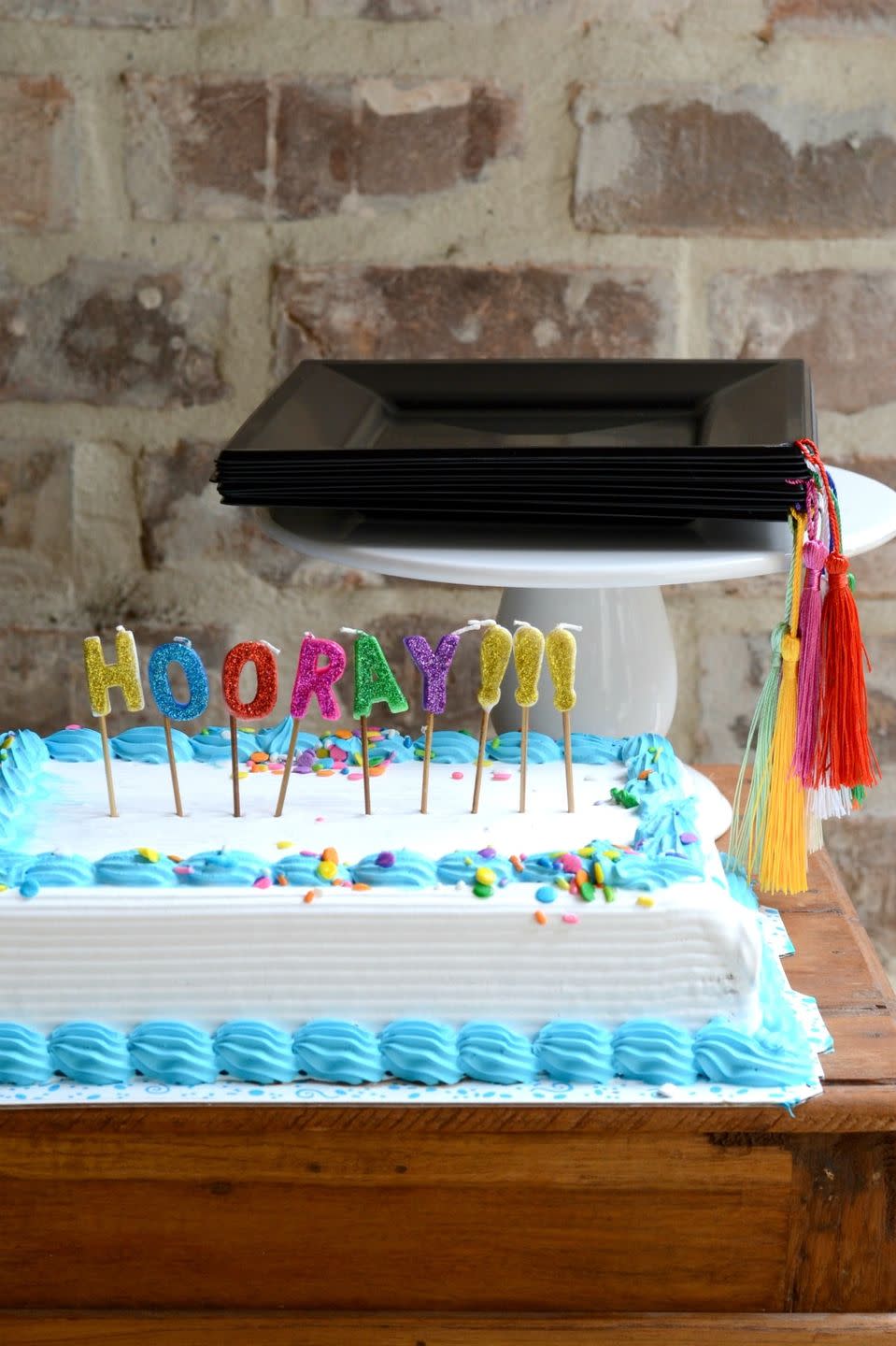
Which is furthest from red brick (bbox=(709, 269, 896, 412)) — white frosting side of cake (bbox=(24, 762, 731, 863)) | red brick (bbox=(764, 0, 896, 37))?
white frosting side of cake (bbox=(24, 762, 731, 863))

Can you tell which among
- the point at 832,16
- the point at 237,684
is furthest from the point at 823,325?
the point at 237,684

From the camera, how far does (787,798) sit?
109cm

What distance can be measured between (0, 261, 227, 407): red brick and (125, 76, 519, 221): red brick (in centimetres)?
8

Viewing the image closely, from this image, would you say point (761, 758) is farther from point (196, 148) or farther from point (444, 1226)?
point (196, 148)

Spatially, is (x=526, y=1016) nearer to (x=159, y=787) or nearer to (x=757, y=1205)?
(x=757, y=1205)

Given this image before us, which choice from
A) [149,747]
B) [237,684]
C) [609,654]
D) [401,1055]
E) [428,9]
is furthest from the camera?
[428,9]

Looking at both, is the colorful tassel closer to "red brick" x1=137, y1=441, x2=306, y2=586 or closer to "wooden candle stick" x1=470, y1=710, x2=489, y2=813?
"wooden candle stick" x1=470, y1=710, x2=489, y2=813

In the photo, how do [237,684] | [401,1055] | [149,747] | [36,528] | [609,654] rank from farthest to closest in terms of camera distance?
[36,528] < [609,654] < [149,747] < [237,684] < [401,1055]

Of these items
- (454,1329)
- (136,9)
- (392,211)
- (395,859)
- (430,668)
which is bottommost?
(454,1329)

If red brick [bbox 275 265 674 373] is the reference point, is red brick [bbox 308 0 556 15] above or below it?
above

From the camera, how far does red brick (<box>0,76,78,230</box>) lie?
160 centimetres

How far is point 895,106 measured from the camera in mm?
1592

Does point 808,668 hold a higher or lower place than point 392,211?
lower

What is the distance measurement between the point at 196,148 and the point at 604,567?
32.6 inches
